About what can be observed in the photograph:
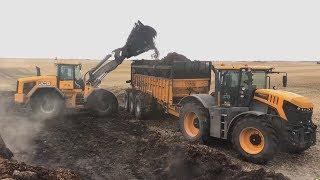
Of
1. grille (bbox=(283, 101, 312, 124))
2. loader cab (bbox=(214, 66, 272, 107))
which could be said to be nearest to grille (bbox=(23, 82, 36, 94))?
loader cab (bbox=(214, 66, 272, 107))

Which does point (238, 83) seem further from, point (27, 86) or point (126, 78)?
point (126, 78)

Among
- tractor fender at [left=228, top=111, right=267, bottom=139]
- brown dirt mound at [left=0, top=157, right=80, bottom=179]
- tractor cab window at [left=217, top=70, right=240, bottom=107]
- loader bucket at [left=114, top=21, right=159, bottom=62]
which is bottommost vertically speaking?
brown dirt mound at [left=0, top=157, right=80, bottom=179]

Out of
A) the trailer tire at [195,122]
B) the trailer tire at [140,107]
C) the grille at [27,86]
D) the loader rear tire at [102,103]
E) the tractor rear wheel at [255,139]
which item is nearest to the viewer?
the tractor rear wheel at [255,139]

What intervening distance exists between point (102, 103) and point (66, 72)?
2310mm

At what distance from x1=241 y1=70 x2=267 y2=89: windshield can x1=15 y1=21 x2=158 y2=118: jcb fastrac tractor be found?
27.1 feet

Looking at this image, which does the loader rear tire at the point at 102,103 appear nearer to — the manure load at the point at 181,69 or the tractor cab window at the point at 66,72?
the tractor cab window at the point at 66,72

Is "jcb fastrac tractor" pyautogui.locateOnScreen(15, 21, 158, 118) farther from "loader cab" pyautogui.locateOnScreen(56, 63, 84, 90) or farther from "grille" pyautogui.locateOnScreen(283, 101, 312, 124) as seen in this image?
"grille" pyautogui.locateOnScreen(283, 101, 312, 124)

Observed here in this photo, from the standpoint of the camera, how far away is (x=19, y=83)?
64.4 feet

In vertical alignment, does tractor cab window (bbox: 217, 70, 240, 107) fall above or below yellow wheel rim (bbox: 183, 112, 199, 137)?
above

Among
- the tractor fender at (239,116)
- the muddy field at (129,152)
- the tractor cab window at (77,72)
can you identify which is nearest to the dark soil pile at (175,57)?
the muddy field at (129,152)

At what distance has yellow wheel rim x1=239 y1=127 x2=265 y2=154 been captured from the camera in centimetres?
1173

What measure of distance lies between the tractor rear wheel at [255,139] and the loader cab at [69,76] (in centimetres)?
984

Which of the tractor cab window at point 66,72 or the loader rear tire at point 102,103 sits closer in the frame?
the loader rear tire at point 102,103

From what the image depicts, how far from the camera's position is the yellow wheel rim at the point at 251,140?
462 inches
